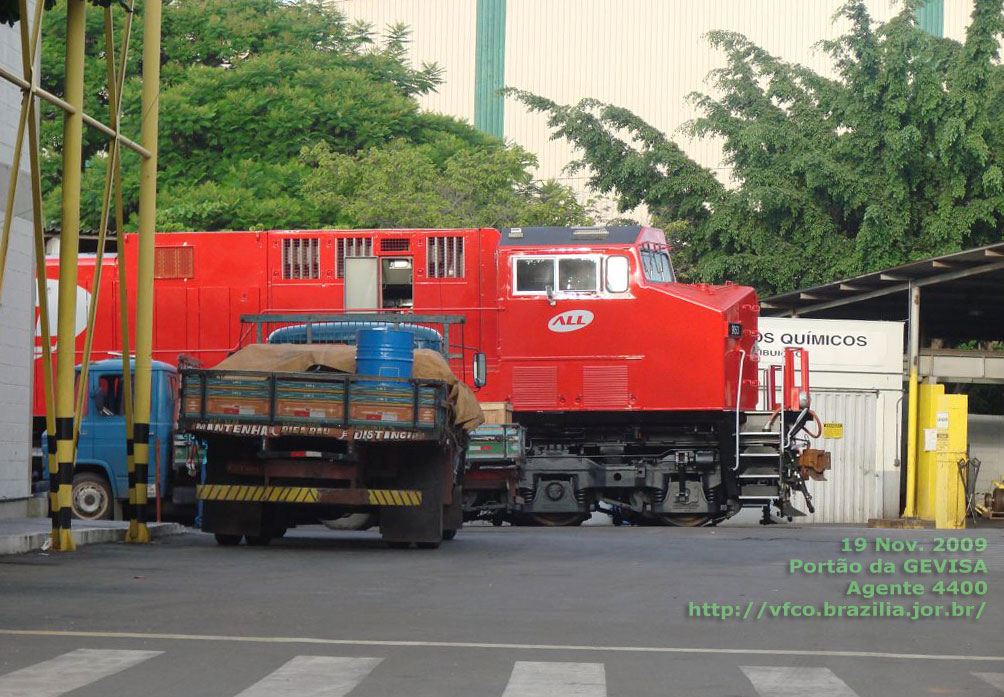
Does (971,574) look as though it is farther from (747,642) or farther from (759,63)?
(759,63)

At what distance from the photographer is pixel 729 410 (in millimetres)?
22812

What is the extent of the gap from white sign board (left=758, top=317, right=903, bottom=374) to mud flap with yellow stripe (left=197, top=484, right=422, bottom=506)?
1560 cm

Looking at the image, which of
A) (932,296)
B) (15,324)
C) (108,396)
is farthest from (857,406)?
(15,324)

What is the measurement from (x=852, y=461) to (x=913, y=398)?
1762mm

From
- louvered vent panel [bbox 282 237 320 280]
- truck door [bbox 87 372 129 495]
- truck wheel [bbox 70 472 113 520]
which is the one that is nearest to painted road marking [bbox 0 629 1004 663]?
truck door [bbox 87 372 129 495]

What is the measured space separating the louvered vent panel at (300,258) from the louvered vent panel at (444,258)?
173 cm

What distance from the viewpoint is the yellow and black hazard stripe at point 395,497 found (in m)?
15.9

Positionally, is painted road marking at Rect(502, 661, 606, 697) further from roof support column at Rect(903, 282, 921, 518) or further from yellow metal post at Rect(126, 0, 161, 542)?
roof support column at Rect(903, 282, 921, 518)

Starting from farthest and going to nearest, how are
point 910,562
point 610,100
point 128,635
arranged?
point 610,100, point 910,562, point 128,635

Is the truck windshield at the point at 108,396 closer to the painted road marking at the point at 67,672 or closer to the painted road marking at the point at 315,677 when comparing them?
the painted road marking at the point at 67,672

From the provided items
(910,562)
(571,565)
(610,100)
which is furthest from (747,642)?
(610,100)

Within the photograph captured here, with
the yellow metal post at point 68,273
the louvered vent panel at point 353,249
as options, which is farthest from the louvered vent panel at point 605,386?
the yellow metal post at point 68,273

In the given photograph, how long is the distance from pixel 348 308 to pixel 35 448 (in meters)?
5.42

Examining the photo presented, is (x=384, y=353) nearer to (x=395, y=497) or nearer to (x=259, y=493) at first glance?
(x=395, y=497)
